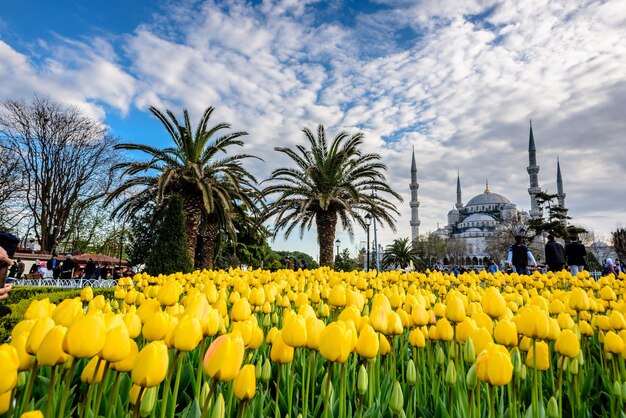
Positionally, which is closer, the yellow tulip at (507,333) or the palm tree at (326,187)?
the yellow tulip at (507,333)

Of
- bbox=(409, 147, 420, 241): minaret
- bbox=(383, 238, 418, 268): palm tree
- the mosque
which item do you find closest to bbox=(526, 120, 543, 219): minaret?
the mosque

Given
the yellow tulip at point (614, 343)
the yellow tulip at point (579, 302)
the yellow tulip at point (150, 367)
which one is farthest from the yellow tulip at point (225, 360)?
the yellow tulip at point (579, 302)

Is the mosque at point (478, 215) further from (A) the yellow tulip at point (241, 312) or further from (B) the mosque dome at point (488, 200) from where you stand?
(A) the yellow tulip at point (241, 312)

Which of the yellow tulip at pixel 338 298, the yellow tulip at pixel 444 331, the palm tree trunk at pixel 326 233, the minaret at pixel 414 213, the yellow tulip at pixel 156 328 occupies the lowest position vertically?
the yellow tulip at pixel 444 331

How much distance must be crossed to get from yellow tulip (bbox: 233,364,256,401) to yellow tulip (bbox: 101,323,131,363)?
0.32m

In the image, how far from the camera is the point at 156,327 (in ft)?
4.56

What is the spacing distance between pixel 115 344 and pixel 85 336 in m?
0.08

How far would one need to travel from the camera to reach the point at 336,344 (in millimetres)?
1262

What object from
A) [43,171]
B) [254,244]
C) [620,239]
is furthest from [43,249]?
[620,239]

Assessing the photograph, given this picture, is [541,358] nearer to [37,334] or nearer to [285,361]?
[285,361]

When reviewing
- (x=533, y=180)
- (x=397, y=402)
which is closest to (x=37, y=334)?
(x=397, y=402)

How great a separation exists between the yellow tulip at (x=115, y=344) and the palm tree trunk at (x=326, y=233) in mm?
15684

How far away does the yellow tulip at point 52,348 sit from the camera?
1072 millimetres

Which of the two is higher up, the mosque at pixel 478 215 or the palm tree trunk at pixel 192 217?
the mosque at pixel 478 215
